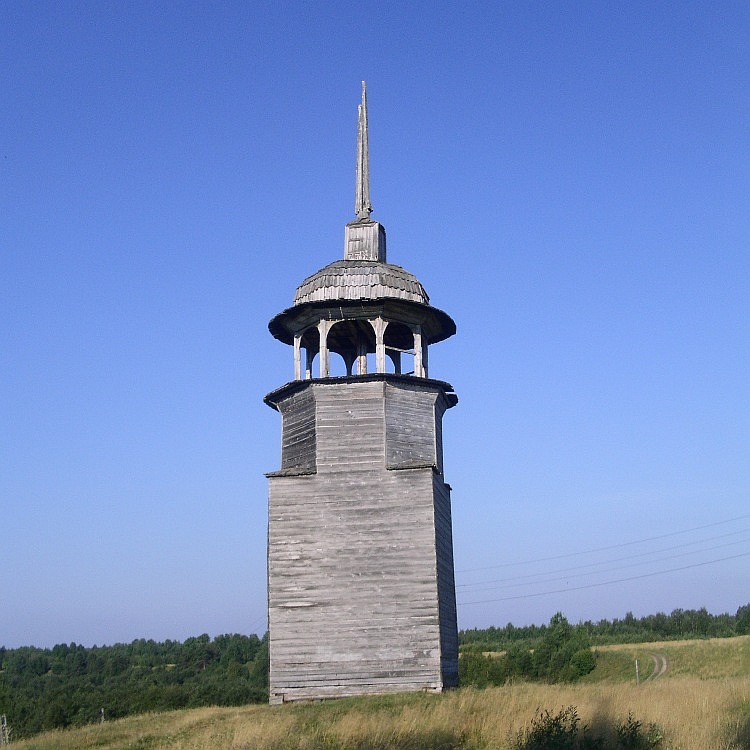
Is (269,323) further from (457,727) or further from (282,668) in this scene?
(457,727)

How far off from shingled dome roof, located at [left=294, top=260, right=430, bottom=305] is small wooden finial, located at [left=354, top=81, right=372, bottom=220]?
250 centimetres

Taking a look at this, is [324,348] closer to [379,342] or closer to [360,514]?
[379,342]

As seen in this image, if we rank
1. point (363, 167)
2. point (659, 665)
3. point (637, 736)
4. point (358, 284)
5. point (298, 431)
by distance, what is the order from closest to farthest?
point (637, 736) < point (298, 431) < point (358, 284) < point (363, 167) < point (659, 665)

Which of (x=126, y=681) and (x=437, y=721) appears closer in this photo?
(x=437, y=721)

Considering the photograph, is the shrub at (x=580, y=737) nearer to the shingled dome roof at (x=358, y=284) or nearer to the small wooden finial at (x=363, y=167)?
the shingled dome roof at (x=358, y=284)

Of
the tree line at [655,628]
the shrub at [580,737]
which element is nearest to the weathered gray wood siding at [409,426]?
the shrub at [580,737]

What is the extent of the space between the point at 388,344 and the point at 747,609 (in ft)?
376

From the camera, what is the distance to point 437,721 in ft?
55.9

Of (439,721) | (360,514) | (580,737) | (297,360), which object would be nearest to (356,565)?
(360,514)

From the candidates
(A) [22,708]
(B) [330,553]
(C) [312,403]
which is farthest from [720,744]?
(A) [22,708]

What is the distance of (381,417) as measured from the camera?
954 inches

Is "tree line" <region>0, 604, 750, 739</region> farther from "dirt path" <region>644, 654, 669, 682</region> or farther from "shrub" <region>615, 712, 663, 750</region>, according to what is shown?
"shrub" <region>615, 712, 663, 750</region>

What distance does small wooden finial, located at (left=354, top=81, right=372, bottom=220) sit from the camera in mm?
27766

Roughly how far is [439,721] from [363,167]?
16.6 metres
